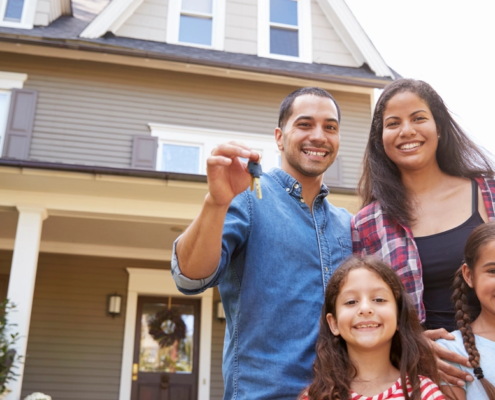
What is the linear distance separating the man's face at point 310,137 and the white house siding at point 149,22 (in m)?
7.97

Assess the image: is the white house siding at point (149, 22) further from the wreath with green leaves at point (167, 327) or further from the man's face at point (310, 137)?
the man's face at point (310, 137)

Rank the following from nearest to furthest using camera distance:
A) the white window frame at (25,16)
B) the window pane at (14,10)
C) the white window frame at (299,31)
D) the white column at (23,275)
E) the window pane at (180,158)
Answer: the white column at (23,275) < the window pane at (180,158) < the white window frame at (25,16) < the window pane at (14,10) < the white window frame at (299,31)

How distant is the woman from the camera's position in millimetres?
1839

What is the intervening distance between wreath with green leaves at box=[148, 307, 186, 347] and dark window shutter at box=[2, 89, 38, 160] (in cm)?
327

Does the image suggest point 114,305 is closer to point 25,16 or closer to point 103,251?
point 103,251

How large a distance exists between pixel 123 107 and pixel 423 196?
743 cm

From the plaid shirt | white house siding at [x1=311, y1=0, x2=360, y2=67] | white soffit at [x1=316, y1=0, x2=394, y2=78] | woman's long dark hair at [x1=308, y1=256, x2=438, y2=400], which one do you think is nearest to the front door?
white house siding at [x1=311, y1=0, x2=360, y2=67]

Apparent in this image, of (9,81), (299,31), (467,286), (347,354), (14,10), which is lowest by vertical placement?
(347,354)

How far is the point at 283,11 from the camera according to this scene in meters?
10.0

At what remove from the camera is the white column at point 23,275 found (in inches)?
226

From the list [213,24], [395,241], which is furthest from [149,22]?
[395,241]

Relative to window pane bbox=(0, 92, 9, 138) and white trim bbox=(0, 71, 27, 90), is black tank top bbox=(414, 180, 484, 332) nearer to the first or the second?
window pane bbox=(0, 92, 9, 138)

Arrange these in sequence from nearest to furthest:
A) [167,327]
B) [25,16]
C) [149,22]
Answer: [167,327] < [25,16] < [149,22]

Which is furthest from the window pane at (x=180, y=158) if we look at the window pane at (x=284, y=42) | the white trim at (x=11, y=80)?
the window pane at (x=284, y=42)
